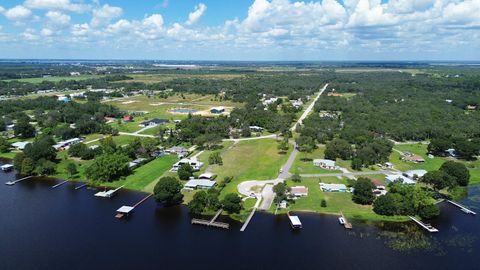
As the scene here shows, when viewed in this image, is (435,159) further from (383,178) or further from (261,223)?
(261,223)

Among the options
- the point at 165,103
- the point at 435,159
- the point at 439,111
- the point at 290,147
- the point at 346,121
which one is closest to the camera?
the point at 435,159

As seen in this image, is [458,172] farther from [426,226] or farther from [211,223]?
[211,223]

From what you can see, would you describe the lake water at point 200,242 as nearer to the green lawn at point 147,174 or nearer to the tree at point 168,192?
the tree at point 168,192

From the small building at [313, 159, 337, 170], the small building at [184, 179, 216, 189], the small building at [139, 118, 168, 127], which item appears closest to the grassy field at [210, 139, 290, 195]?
the small building at [184, 179, 216, 189]

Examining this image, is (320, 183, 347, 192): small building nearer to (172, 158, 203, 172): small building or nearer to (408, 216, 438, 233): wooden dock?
(408, 216, 438, 233): wooden dock

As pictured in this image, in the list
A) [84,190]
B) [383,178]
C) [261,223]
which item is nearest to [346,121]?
[383,178]
